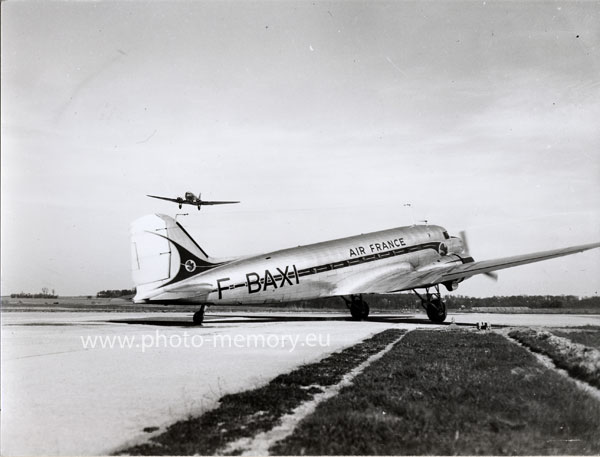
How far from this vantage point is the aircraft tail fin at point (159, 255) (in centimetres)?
2383

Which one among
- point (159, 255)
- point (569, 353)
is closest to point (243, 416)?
point (569, 353)

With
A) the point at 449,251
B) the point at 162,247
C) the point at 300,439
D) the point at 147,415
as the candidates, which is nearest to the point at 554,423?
the point at 300,439

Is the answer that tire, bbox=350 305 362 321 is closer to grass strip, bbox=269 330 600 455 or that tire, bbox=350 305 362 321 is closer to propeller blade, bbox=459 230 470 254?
propeller blade, bbox=459 230 470 254

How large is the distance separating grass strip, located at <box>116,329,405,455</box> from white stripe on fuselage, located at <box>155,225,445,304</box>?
1323 cm

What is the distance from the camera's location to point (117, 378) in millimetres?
10617

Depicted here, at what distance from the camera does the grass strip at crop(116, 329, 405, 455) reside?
611 cm

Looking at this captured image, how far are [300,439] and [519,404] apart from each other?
3910 millimetres

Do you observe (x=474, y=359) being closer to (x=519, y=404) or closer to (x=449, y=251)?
(x=519, y=404)

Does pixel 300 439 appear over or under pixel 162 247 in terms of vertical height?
under

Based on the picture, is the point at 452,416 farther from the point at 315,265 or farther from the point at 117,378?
the point at 315,265

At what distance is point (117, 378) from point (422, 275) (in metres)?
24.6

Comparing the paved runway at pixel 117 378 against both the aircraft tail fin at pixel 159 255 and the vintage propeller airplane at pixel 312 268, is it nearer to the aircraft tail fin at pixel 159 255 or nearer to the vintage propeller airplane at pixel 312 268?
the aircraft tail fin at pixel 159 255

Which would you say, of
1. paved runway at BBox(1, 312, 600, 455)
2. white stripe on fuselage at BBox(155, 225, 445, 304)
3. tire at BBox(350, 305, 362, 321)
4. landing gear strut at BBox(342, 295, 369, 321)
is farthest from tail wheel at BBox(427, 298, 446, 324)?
paved runway at BBox(1, 312, 600, 455)

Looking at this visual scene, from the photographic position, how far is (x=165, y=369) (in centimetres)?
1190
